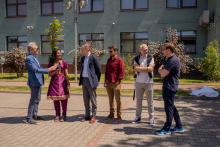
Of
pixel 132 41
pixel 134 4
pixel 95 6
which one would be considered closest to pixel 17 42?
pixel 95 6

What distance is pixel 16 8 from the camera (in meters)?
21.8

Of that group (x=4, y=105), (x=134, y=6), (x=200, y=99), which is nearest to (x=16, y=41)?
(x=134, y=6)

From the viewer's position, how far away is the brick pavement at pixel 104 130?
4172 millimetres

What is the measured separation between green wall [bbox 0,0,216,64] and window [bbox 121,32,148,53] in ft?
1.46

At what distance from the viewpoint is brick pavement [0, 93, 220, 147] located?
417cm

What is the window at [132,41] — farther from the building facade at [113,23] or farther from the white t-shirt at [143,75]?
the white t-shirt at [143,75]

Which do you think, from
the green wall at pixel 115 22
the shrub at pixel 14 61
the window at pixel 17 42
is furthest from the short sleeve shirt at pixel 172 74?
the window at pixel 17 42

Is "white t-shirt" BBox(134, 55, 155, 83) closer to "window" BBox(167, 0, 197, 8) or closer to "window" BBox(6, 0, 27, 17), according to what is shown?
"window" BBox(167, 0, 197, 8)

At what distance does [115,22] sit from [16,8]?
403 inches

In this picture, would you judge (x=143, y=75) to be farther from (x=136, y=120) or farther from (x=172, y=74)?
(x=136, y=120)

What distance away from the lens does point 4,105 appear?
25.8 ft

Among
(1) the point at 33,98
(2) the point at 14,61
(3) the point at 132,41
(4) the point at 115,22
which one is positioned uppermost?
(4) the point at 115,22

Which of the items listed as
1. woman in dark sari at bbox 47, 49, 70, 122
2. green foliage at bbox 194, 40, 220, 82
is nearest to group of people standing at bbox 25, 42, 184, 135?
woman in dark sari at bbox 47, 49, 70, 122

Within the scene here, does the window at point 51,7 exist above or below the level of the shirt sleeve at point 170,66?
above
